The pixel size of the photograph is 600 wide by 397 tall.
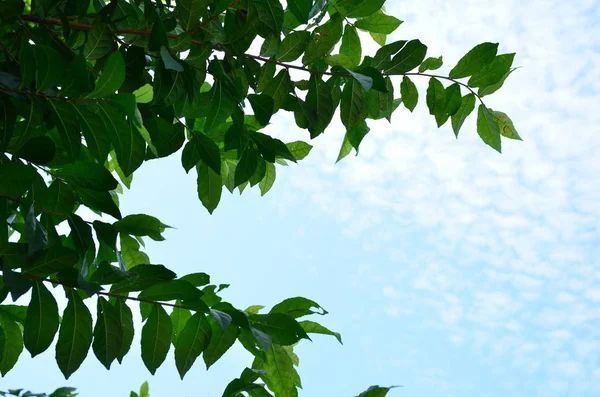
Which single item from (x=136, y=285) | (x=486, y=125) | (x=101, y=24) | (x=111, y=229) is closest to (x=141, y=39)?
(x=101, y=24)

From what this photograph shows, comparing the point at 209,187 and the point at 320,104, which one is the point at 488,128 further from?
the point at 209,187

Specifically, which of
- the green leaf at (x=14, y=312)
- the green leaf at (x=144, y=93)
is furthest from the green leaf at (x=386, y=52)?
the green leaf at (x=14, y=312)

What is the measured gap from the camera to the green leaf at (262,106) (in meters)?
1.50

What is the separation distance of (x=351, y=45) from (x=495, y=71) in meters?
0.37

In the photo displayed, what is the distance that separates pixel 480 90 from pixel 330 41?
46 cm

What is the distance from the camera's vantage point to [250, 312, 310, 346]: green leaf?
1.32 m

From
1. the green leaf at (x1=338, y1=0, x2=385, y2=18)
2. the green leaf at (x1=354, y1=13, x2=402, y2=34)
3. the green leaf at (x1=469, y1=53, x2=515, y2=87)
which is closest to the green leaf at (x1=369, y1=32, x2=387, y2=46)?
the green leaf at (x1=354, y1=13, x2=402, y2=34)

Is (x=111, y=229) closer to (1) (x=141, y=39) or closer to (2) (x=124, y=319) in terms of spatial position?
(2) (x=124, y=319)

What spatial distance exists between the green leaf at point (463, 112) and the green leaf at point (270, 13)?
0.58m

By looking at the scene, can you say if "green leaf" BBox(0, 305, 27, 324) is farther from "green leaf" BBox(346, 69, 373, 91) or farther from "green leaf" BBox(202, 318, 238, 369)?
"green leaf" BBox(346, 69, 373, 91)

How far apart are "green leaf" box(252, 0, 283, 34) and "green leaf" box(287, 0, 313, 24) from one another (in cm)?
4

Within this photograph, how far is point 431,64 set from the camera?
165 centimetres

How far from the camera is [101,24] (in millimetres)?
1300

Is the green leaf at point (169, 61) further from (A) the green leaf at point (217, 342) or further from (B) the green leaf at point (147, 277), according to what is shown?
(A) the green leaf at point (217, 342)
